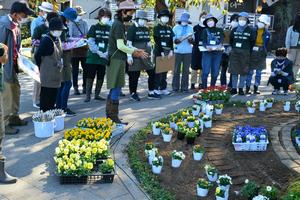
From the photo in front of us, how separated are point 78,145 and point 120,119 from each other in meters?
2.14

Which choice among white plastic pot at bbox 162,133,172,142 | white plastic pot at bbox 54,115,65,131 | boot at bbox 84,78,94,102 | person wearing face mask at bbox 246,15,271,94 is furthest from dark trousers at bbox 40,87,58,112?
person wearing face mask at bbox 246,15,271,94

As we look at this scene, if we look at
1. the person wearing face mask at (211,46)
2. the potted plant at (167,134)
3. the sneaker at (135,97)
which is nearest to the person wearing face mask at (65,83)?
the sneaker at (135,97)

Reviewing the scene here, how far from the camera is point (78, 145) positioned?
5.44 meters

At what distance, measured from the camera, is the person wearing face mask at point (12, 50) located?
635cm

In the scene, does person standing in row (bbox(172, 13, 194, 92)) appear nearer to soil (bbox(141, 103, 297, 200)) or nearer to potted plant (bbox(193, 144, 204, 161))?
soil (bbox(141, 103, 297, 200))

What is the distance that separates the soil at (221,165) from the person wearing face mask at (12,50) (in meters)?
2.26

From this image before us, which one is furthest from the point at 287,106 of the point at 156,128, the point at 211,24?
the point at 156,128

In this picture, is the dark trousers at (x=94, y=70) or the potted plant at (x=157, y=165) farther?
the dark trousers at (x=94, y=70)

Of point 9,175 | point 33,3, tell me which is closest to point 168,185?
point 9,175

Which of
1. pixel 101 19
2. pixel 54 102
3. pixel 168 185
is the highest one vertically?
pixel 101 19

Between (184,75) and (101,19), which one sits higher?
(101,19)

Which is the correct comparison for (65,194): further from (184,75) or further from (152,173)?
(184,75)

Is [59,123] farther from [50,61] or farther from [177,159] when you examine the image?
[177,159]

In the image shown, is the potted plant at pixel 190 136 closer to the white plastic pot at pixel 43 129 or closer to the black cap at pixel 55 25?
the white plastic pot at pixel 43 129
